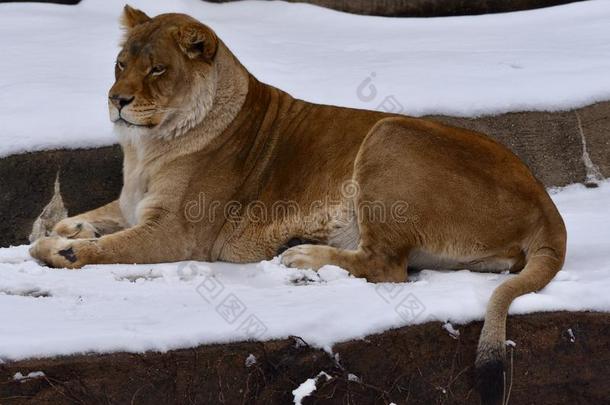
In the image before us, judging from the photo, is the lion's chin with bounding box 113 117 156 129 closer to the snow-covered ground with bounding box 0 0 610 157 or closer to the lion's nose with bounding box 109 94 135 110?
the lion's nose with bounding box 109 94 135 110

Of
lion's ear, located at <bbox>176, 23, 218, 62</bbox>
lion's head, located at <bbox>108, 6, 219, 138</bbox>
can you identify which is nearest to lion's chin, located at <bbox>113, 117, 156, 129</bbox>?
lion's head, located at <bbox>108, 6, 219, 138</bbox>

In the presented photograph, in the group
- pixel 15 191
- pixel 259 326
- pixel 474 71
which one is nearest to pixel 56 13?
pixel 15 191

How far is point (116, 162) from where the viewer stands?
604 centimetres

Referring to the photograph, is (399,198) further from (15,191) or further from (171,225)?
(15,191)

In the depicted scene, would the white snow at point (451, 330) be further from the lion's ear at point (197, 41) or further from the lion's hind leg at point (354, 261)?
the lion's ear at point (197, 41)

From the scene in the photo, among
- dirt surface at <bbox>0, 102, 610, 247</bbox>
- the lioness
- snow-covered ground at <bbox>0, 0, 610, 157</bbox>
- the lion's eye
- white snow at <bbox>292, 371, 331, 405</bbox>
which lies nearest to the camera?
white snow at <bbox>292, 371, 331, 405</bbox>

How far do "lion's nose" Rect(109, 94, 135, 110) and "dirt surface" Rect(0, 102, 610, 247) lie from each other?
1.01m

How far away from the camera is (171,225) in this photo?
5.07 m

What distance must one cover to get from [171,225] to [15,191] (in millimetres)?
1215

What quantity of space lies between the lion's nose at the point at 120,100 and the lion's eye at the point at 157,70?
163mm

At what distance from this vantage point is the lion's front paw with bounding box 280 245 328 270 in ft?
15.8

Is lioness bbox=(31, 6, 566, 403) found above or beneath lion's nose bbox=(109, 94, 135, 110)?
beneath

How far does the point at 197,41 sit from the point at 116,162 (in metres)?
1.13

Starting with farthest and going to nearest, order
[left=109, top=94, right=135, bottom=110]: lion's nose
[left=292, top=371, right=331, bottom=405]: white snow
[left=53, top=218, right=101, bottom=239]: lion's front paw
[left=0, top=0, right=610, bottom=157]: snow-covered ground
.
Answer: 1. [left=0, top=0, right=610, bottom=157]: snow-covered ground
2. [left=53, top=218, right=101, bottom=239]: lion's front paw
3. [left=109, top=94, right=135, bottom=110]: lion's nose
4. [left=292, top=371, right=331, bottom=405]: white snow
